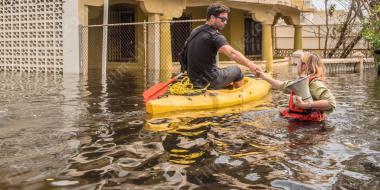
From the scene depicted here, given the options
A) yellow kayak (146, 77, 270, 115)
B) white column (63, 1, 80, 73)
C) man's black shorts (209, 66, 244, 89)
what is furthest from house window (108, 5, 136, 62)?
yellow kayak (146, 77, 270, 115)

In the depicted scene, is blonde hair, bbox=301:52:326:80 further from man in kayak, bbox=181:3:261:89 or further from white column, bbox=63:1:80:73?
white column, bbox=63:1:80:73

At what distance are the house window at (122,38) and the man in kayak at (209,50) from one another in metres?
13.7

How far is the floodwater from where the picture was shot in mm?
4164

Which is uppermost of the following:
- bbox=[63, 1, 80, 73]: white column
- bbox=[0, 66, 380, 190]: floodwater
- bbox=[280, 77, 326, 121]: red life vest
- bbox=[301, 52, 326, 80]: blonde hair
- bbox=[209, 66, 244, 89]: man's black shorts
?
bbox=[63, 1, 80, 73]: white column

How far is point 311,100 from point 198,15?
18.0m

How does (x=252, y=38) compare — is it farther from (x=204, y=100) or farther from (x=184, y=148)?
(x=184, y=148)

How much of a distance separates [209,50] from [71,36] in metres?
9.68

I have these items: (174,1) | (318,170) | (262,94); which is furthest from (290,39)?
(318,170)

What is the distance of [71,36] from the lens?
17062 millimetres

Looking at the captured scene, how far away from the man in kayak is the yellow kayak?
28 cm

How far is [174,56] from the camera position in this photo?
2384 centimetres

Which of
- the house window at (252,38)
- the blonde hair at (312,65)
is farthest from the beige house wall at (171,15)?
the blonde hair at (312,65)

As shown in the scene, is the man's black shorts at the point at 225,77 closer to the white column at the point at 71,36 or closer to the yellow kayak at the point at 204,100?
the yellow kayak at the point at 204,100

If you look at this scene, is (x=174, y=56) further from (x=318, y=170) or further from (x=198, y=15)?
(x=318, y=170)
